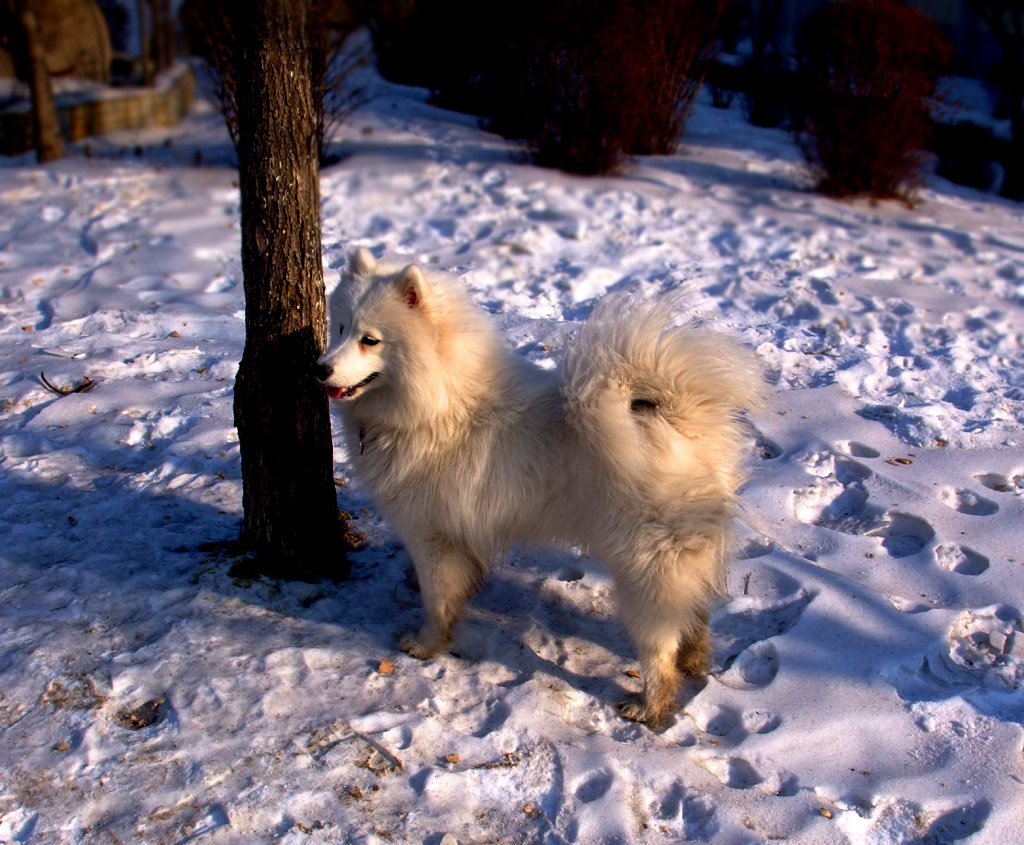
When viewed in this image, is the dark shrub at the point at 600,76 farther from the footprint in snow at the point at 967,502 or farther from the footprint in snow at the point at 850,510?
the footprint in snow at the point at 967,502

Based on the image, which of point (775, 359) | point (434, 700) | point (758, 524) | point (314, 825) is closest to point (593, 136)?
point (775, 359)

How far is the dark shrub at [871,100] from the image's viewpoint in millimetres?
8508

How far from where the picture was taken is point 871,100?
8.52 metres

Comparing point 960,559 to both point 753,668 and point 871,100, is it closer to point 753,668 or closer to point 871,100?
point 753,668

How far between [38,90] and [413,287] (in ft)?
28.9

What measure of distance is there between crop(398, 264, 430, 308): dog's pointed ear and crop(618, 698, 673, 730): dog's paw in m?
1.67

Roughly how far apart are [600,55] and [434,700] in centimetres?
734

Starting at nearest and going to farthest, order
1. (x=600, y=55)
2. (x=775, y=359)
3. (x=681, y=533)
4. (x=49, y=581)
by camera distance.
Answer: (x=681, y=533), (x=49, y=581), (x=775, y=359), (x=600, y=55)

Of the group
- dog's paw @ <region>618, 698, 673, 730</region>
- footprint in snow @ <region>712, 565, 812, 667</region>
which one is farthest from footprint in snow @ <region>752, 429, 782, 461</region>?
dog's paw @ <region>618, 698, 673, 730</region>

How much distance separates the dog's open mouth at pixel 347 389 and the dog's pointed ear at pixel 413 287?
11.8 inches

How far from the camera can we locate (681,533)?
2959 mm

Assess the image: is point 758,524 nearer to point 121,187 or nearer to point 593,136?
point 593,136

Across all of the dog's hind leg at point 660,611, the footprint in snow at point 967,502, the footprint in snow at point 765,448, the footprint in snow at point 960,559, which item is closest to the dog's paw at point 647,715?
the dog's hind leg at point 660,611

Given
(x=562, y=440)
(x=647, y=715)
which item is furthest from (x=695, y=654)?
(x=562, y=440)
